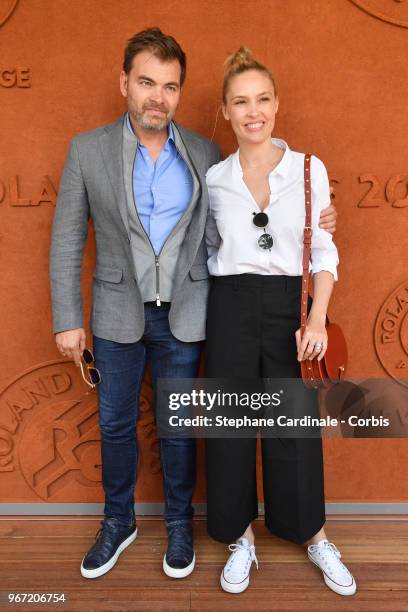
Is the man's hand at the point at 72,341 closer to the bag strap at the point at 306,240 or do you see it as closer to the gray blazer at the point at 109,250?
the gray blazer at the point at 109,250

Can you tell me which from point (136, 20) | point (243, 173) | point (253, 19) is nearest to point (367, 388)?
point (243, 173)

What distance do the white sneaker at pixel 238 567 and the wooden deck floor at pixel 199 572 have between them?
29 mm

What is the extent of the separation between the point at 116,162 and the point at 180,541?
4.63 ft

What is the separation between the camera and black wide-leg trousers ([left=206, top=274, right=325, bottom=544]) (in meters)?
1.87

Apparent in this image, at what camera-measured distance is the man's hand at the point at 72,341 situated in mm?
1997

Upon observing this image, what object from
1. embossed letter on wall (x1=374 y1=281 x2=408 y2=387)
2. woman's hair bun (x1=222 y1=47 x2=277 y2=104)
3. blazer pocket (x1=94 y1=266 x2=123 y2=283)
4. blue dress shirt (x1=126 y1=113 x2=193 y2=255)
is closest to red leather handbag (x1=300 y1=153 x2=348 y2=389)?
woman's hair bun (x1=222 y1=47 x2=277 y2=104)

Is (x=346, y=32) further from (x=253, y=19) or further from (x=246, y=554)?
(x=246, y=554)

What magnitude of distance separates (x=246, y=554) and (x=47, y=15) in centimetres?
219

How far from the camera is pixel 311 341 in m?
1.81

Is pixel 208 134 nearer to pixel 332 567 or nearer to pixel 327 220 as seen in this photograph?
pixel 327 220

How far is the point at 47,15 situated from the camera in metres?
2.15

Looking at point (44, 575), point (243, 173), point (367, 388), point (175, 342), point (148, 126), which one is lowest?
point (44, 575)

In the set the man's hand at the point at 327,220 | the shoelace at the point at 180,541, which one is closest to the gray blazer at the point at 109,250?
the man's hand at the point at 327,220

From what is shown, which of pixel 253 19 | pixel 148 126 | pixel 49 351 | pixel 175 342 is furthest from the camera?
pixel 49 351
